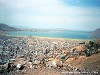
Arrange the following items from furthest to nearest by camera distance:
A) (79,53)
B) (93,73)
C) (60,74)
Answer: (79,53)
(93,73)
(60,74)

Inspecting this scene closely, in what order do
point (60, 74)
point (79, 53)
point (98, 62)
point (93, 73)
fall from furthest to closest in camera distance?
1. point (79, 53)
2. point (98, 62)
3. point (93, 73)
4. point (60, 74)

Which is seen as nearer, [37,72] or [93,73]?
[37,72]

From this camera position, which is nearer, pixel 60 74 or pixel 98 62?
pixel 60 74

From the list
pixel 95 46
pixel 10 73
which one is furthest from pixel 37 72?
pixel 95 46

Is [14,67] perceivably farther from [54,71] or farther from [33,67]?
[54,71]

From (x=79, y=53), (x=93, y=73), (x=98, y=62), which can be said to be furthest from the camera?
(x=79, y=53)

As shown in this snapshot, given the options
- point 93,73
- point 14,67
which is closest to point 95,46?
→ point 93,73

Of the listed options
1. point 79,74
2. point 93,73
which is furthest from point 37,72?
point 93,73

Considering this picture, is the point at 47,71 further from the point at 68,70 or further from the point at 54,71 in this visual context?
the point at 68,70

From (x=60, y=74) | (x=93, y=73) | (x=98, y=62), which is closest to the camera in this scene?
(x=60, y=74)
